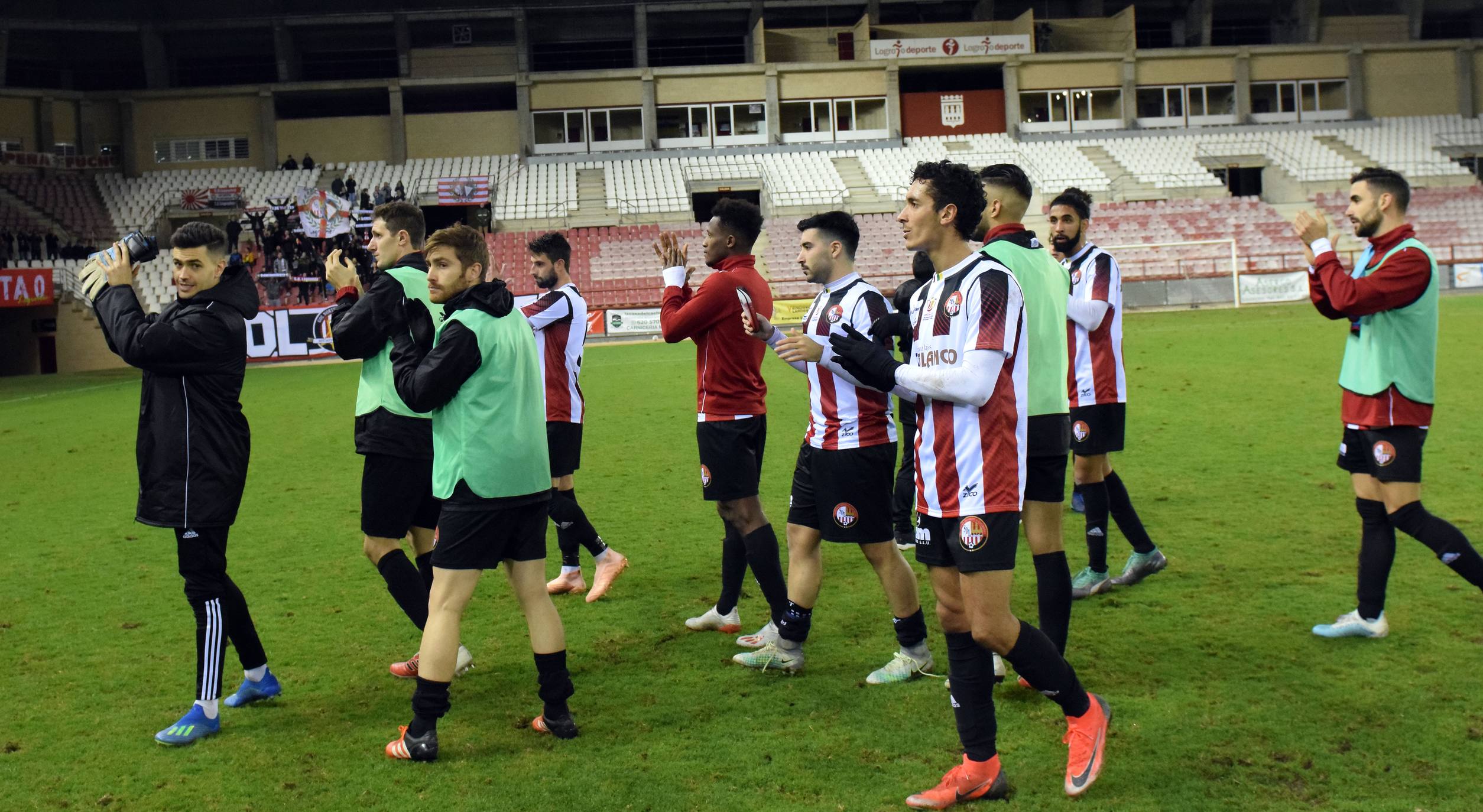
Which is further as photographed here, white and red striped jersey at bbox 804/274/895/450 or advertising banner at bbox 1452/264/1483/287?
advertising banner at bbox 1452/264/1483/287

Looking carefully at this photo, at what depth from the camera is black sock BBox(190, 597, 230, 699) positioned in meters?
4.93

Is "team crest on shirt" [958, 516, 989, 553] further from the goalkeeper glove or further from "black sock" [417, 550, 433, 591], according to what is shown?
the goalkeeper glove

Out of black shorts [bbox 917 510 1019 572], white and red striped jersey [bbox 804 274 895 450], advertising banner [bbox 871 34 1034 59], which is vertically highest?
advertising banner [bbox 871 34 1034 59]

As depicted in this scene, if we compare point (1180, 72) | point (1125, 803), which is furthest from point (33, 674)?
point (1180, 72)

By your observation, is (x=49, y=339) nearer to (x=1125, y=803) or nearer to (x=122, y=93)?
→ (x=122, y=93)

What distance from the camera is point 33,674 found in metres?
5.77

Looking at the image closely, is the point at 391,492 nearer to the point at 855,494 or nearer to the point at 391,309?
the point at 391,309

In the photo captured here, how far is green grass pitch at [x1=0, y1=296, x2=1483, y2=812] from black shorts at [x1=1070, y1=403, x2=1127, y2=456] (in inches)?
35.4

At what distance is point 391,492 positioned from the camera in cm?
536

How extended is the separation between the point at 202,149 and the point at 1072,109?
35.9m

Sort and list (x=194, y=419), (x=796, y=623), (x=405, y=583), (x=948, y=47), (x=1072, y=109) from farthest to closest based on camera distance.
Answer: (x=1072, y=109), (x=948, y=47), (x=796, y=623), (x=405, y=583), (x=194, y=419)

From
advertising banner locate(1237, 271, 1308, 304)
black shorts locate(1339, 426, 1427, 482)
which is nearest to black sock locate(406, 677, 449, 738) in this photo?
black shorts locate(1339, 426, 1427, 482)

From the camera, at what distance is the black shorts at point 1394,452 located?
5.36 meters

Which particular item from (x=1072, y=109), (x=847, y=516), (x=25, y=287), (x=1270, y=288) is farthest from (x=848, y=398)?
(x=1072, y=109)
